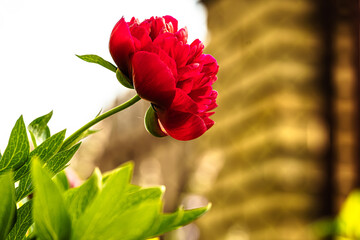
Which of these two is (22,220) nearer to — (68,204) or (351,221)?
(68,204)

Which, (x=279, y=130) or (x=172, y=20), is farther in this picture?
(x=279, y=130)

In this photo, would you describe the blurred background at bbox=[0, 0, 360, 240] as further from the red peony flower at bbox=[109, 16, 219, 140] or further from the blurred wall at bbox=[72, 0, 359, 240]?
the red peony flower at bbox=[109, 16, 219, 140]

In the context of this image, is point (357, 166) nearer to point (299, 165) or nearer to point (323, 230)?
point (299, 165)

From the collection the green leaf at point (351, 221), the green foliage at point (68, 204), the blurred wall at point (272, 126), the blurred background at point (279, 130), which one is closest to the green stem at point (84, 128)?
the green foliage at point (68, 204)

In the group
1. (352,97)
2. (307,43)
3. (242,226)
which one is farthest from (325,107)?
(242,226)

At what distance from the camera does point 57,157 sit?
30 centimetres

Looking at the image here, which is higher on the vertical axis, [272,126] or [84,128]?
[84,128]

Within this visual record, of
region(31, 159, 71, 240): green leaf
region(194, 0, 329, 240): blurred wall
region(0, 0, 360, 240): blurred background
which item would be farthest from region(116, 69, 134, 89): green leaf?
region(194, 0, 329, 240): blurred wall

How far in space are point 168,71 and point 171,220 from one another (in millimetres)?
84

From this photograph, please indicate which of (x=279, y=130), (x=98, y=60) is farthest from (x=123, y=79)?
(x=279, y=130)

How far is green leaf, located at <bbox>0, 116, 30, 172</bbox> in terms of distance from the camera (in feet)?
0.98

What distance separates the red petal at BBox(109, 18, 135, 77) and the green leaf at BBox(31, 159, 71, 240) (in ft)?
0.35

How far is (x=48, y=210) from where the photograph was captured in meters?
0.25

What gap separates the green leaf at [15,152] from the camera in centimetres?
30
